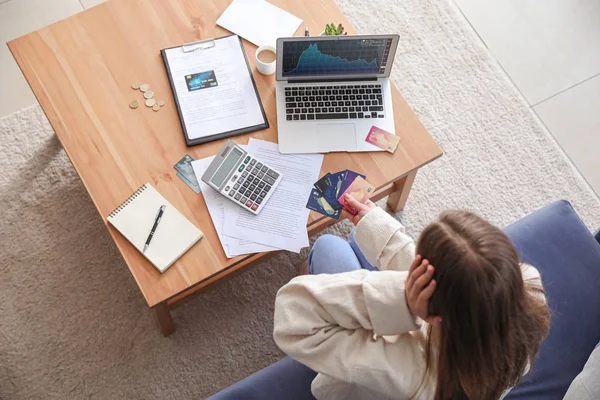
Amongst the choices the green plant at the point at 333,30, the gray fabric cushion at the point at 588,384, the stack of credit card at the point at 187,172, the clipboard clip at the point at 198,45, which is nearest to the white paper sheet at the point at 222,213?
the stack of credit card at the point at 187,172

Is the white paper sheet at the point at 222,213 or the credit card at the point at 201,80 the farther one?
the credit card at the point at 201,80

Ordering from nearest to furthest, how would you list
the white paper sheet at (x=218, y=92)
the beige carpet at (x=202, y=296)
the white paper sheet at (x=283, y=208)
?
the white paper sheet at (x=283, y=208), the white paper sheet at (x=218, y=92), the beige carpet at (x=202, y=296)

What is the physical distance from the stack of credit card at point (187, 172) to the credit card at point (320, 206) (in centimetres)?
32

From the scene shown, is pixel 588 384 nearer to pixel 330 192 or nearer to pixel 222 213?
pixel 330 192

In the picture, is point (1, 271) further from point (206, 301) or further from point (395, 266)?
point (395, 266)

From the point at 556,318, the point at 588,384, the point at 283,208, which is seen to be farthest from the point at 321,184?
the point at 588,384

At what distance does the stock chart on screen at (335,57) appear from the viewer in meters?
A: 1.68

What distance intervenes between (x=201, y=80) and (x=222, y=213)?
0.42m

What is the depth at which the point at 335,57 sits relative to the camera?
1727mm

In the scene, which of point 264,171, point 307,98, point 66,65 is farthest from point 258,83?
point 66,65

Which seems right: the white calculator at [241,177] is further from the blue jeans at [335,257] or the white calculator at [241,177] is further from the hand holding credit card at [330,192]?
the blue jeans at [335,257]

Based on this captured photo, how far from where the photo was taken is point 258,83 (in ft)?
5.95

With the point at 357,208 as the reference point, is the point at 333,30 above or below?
above

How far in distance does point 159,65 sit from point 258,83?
0.30 m
